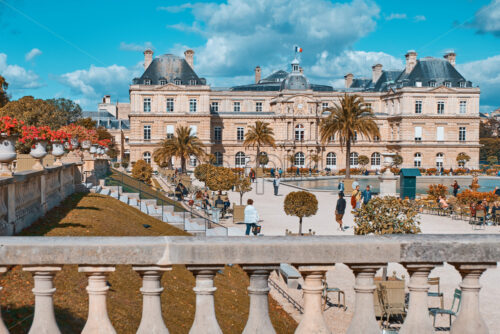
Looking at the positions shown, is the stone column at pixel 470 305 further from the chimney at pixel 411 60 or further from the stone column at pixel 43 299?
Answer: the chimney at pixel 411 60

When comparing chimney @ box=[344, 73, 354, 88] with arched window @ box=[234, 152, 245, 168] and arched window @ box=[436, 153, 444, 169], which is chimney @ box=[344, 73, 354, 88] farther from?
arched window @ box=[234, 152, 245, 168]

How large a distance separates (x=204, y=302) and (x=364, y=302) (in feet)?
3.12

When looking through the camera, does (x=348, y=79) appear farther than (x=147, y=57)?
Yes

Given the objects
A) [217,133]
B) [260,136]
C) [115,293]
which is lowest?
[115,293]

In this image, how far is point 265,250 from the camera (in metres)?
2.93

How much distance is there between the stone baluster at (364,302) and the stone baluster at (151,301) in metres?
1.13

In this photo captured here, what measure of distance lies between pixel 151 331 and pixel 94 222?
10.3 meters

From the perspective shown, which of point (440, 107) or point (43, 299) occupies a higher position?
point (440, 107)

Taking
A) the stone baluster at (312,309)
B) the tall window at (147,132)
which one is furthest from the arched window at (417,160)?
the stone baluster at (312,309)

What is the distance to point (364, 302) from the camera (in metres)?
3.00

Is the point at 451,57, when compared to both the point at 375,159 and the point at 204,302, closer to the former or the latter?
the point at 375,159

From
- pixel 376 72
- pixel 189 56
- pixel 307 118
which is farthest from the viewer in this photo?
pixel 376 72

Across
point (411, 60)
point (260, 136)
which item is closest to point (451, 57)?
point (411, 60)

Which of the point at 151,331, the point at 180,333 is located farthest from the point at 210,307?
the point at 180,333
